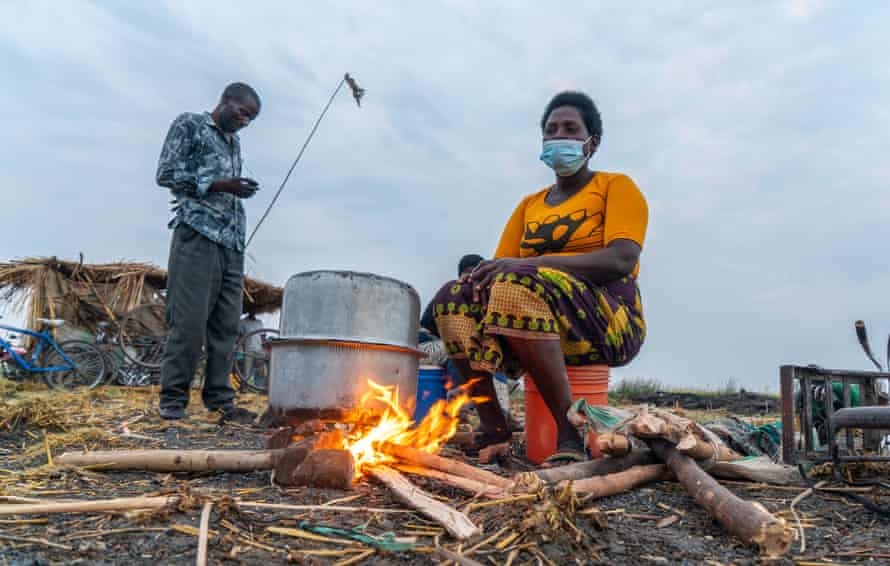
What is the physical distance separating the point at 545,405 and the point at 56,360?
8.10m

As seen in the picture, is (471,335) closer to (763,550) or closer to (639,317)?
(639,317)

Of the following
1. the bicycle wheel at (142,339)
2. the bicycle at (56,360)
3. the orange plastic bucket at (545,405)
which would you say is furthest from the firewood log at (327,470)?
the bicycle wheel at (142,339)

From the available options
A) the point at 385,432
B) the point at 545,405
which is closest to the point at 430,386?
the point at 545,405

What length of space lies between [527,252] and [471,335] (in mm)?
676

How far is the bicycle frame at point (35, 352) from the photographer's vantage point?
8.52m

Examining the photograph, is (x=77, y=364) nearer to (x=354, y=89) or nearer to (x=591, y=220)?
(x=354, y=89)

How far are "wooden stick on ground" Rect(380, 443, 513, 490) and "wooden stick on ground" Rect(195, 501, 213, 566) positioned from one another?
32.4 inches

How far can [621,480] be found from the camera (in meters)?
2.21

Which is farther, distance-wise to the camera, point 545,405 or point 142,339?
point 142,339

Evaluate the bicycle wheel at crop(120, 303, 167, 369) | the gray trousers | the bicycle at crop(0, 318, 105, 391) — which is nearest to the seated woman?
the gray trousers

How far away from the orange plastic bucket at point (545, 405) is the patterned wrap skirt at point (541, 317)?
0.18ft

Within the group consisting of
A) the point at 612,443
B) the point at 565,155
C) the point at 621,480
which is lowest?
the point at 621,480

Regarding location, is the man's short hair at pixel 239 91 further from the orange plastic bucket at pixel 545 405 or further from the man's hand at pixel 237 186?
the orange plastic bucket at pixel 545 405

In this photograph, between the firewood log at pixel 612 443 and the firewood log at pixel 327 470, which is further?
the firewood log at pixel 612 443
